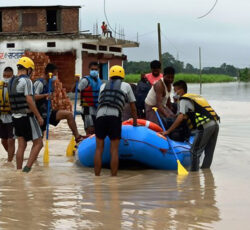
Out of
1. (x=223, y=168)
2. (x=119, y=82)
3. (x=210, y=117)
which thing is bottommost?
(x=223, y=168)

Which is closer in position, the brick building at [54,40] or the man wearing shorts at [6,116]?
the man wearing shorts at [6,116]

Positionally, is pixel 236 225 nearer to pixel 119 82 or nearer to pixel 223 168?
pixel 119 82

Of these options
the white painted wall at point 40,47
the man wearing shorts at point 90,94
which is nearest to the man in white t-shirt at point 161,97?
the man wearing shorts at point 90,94

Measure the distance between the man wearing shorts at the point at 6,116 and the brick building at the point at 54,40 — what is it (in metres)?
24.4

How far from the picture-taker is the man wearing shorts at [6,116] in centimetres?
866

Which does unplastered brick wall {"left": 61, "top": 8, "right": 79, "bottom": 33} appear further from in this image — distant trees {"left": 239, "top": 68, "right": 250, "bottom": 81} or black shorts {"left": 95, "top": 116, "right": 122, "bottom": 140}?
distant trees {"left": 239, "top": 68, "right": 250, "bottom": 81}

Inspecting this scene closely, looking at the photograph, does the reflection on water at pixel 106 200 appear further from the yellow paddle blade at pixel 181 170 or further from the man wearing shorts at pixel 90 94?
the man wearing shorts at pixel 90 94

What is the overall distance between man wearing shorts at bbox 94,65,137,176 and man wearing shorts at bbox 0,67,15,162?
165cm

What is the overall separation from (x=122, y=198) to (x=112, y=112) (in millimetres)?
1591

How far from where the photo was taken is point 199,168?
902 cm

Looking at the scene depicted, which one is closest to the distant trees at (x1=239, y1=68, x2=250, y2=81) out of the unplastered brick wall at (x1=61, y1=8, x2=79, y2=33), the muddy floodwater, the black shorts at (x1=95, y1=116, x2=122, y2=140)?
the unplastered brick wall at (x1=61, y1=8, x2=79, y2=33)

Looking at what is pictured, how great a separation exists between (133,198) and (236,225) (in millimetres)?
1458

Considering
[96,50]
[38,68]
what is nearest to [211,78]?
[96,50]

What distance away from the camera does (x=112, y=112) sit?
775 cm
